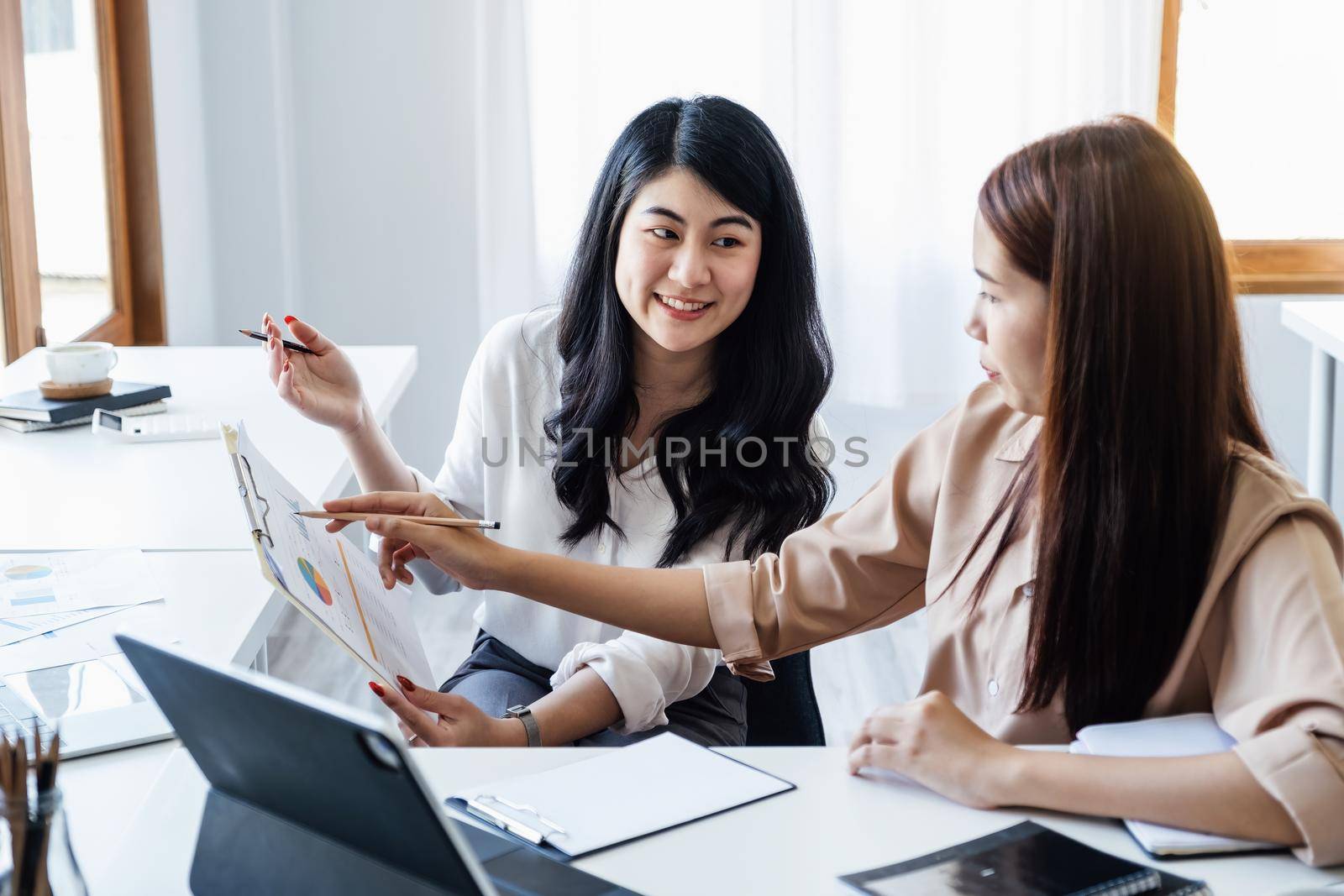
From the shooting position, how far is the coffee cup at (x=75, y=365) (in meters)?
2.12

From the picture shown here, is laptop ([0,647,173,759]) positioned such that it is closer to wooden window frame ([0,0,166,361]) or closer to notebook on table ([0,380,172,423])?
notebook on table ([0,380,172,423])

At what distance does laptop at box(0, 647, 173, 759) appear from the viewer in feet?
3.62

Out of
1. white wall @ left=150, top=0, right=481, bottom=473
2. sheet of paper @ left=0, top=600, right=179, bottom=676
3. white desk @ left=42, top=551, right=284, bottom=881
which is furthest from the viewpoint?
white wall @ left=150, top=0, right=481, bottom=473

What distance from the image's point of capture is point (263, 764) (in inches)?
30.8

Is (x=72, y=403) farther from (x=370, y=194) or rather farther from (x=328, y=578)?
(x=370, y=194)

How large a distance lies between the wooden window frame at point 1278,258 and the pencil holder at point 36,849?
3.43m

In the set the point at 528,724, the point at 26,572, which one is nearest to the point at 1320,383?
the point at 528,724

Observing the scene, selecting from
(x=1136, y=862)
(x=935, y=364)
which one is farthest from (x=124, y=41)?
(x=1136, y=862)

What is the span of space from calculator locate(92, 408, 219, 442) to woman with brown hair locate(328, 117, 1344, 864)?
4.31ft

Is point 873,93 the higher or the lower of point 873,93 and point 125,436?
the higher

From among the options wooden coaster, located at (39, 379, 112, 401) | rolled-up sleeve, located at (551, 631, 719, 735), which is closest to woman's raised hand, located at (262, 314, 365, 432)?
rolled-up sleeve, located at (551, 631, 719, 735)

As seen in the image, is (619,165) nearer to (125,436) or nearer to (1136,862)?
(125,436)

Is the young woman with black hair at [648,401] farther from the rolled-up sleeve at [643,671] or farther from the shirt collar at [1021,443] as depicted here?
the shirt collar at [1021,443]

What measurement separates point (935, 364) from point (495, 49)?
4.65ft
